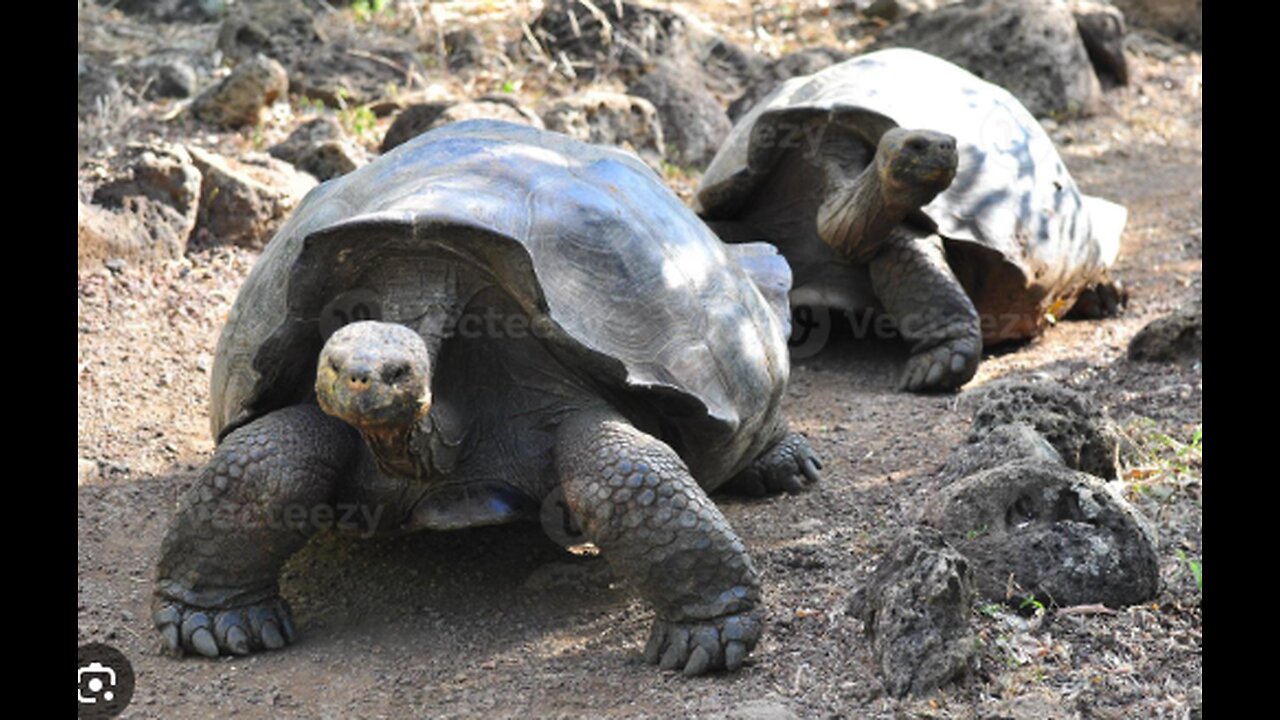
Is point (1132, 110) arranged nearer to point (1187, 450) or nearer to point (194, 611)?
point (1187, 450)

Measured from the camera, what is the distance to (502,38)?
30.5ft

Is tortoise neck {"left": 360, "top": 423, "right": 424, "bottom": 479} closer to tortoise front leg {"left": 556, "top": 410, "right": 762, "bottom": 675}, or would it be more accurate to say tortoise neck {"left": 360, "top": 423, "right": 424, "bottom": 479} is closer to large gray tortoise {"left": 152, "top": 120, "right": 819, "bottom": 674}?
large gray tortoise {"left": 152, "top": 120, "right": 819, "bottom": 674}

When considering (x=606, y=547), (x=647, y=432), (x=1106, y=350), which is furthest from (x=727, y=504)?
(x=1106, y=350)

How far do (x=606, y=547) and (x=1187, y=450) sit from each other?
2020 millimetres

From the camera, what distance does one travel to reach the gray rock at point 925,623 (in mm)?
3156

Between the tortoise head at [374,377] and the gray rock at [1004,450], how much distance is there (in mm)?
1612

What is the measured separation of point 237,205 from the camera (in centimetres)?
638

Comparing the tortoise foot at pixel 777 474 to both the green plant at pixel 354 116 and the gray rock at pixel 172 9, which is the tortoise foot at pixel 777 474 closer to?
the green plant at pixel 354 116

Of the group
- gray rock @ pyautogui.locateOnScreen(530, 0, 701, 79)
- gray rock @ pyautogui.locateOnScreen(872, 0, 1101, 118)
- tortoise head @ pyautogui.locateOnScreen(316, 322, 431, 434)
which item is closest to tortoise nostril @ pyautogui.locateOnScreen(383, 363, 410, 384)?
tortoise head @ pyautogui.locateOnScreen(316, 322, 431, 434)

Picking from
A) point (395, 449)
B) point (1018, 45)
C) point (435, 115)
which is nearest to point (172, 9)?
point (435, 115)

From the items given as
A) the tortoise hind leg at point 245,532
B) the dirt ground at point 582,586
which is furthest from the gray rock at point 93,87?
the tortoise hind leg at point 245,532

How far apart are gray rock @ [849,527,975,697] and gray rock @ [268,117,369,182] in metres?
4.08

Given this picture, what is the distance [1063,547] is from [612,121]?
15.1ft

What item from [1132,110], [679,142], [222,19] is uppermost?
[222,19]
